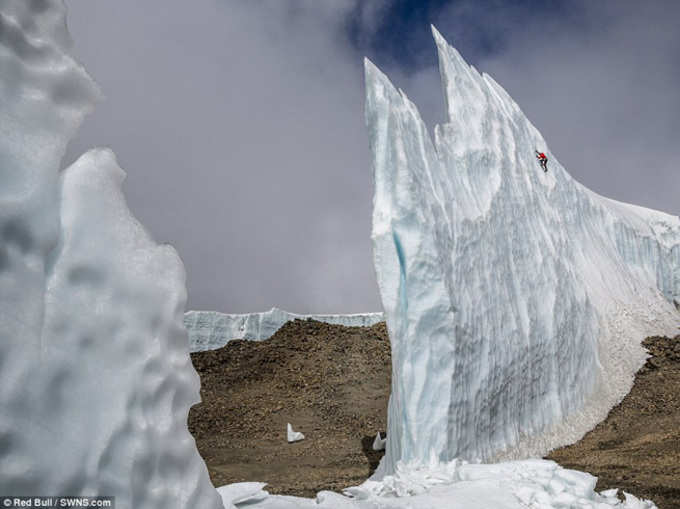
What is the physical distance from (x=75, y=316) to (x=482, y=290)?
7.59 metres

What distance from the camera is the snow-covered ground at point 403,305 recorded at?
2004mm

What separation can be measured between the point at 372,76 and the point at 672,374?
10428mm

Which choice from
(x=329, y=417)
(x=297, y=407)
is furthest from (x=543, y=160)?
(x=297, y=407)

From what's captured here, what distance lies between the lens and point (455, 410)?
7.59 meters

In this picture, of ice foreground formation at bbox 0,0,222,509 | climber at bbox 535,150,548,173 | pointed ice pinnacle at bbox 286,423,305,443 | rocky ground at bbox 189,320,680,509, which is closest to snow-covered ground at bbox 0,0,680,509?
ice foreground formation at bbox 0,0,222,509

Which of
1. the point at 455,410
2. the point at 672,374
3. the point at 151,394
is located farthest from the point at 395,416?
the point at 672,374

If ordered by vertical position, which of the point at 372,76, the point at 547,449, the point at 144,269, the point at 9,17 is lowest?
the point at 547,449

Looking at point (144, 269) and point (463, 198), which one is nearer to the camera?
point (144, 269)

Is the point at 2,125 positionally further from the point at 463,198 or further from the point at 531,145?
the point at 531,145

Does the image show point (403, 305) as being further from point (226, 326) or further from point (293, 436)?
point (226, 326)

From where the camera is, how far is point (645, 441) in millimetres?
9438

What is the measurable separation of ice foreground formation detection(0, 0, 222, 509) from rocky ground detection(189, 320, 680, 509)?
221 inches

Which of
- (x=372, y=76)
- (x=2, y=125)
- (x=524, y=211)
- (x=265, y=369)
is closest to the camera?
(x=2, y=125)

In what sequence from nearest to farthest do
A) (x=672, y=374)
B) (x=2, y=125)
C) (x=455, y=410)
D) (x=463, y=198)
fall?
(x=2, y=125), (x=455, y=410), (x=463, y=198), (x=672, y=374)
